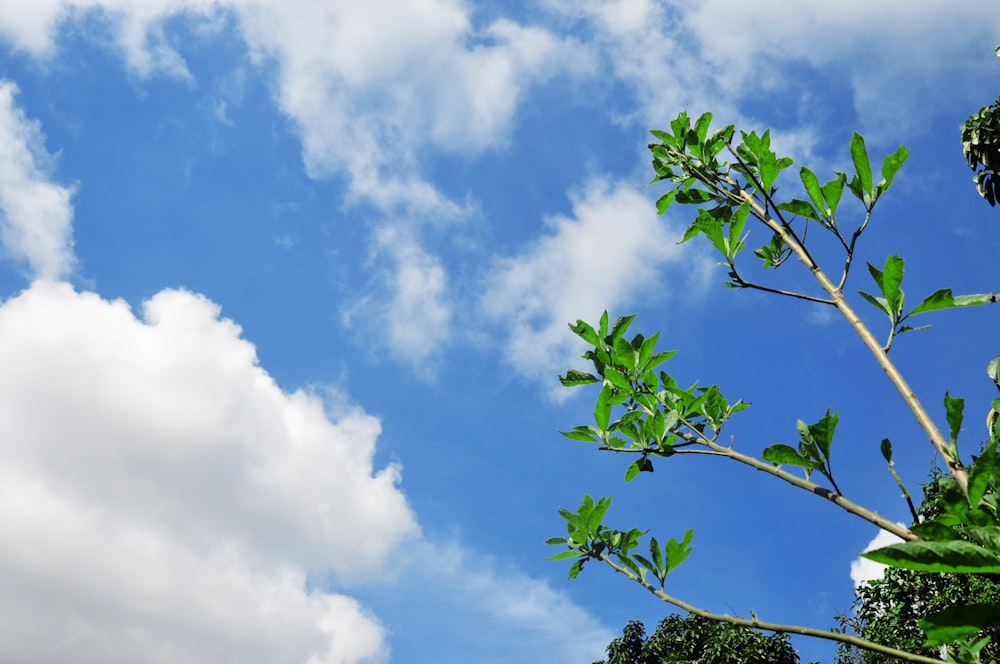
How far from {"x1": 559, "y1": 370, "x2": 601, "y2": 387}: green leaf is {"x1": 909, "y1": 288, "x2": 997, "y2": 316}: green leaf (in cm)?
93

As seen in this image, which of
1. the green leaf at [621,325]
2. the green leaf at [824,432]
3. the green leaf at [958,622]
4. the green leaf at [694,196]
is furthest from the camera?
the green leaf at [694,196]

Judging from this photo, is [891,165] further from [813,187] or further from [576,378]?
[576,378]

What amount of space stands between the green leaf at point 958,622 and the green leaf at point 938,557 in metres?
0.08

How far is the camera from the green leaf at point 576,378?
7.38ft

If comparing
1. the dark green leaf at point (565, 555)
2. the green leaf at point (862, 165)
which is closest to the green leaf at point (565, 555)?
the dark green leaf at point (565, 555)

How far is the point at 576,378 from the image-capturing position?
2264 millimetres

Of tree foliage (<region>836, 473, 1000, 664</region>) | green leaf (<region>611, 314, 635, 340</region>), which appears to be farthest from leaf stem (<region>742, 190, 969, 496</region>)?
tree foliage (<region>836, 473, 1000, 664</region>)

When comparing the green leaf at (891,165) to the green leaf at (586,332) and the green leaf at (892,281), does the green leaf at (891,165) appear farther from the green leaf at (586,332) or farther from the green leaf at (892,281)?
the green leaf at (586,332)

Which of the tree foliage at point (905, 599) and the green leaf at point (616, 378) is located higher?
the tree foliage at point (905, 599)

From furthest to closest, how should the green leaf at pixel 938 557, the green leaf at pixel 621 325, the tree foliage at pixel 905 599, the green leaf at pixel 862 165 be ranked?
the tree foliage at pixel 905 599 → the green leaf at pixel 621 325 → the green leaf at pixel 862 165 → the green leaf at pixel 938 557

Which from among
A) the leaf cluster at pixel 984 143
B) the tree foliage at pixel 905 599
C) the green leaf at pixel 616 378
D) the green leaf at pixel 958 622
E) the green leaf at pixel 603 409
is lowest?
the green leaf at pixel 958 622

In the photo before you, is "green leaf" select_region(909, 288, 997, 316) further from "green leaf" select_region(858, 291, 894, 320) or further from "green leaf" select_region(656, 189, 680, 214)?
"green leaf" select_region(656, 189, 680, 214)

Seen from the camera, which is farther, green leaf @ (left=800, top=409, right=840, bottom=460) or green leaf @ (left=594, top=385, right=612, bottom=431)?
green leaf @ (left=594, top=385, right=612, bottom=431)

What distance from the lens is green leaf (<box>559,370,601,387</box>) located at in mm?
2250
